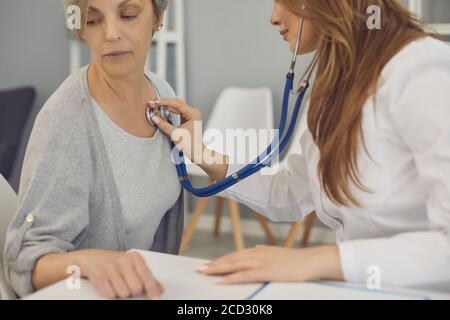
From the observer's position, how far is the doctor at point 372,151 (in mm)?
848

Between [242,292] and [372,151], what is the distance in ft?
1.06

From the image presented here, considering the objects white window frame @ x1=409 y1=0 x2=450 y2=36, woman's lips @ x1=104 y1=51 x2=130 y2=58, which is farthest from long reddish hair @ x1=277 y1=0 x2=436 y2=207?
white window frame @ x1=409 y1=0 x2=450 y2=36

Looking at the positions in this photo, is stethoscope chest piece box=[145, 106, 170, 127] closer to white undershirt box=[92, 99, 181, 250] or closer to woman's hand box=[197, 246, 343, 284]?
white undershirt box=[92, 99, 181, 250]

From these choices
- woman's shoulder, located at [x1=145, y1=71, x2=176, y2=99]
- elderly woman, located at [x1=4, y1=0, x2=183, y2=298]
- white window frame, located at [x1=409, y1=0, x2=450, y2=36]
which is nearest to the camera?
elderly woman, located at [x1=4, y1=0, x2=183, y2=298]

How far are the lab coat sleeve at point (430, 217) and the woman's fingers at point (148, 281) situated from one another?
0.26 m

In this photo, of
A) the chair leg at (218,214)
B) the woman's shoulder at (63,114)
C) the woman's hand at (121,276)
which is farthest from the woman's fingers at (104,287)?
the chair leg at (218,214)

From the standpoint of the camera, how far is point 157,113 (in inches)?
49.9

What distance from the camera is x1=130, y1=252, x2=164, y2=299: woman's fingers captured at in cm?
79

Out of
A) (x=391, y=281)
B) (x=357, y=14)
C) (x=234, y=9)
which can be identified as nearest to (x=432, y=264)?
(x=391, y=281)

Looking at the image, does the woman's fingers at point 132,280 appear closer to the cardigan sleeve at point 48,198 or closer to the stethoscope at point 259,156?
the cardigan sleeve at point 48,198

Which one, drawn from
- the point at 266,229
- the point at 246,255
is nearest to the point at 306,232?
the point at 266,229

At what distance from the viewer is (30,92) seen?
12.1ft

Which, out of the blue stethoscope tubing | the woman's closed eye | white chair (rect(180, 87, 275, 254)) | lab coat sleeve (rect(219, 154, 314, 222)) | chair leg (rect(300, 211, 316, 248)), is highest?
the woman's closed eye
